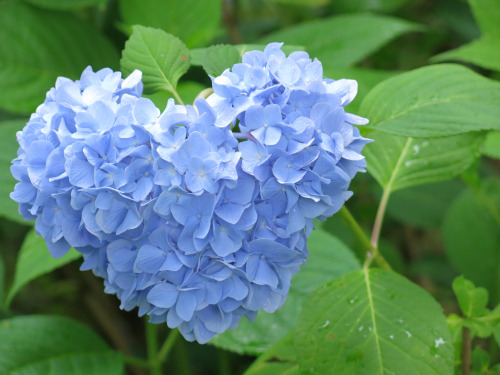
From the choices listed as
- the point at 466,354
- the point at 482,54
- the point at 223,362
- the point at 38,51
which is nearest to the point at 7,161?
the point at 38,51

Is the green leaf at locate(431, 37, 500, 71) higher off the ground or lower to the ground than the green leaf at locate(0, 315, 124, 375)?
higher

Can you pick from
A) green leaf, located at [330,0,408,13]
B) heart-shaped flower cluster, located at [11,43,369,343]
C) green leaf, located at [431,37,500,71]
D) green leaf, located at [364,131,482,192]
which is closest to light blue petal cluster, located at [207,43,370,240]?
heart-shaped flower cluster, located at [11,43,369,343]

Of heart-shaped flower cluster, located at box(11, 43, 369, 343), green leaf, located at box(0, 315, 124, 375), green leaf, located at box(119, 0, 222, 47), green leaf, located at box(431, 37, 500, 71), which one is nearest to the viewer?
heart-shaped flower cluster, located at box(11, 43, 369, 343)

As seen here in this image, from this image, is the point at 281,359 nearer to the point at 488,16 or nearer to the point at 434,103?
the point at 434,103

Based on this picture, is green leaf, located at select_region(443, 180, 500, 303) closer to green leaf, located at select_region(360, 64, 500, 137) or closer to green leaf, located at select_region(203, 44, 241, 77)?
green leaf, located at select_region(360, 64, 500, 137)

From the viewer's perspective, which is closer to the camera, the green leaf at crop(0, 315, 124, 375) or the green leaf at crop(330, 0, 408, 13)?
the green leaf at crop(0, 315, 124, 375)

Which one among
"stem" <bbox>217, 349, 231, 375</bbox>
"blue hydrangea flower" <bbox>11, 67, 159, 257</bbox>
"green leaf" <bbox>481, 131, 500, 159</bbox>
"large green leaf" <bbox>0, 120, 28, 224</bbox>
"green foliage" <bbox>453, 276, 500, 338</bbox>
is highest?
"blue hydrangea flower" <bbox>11, 67, 159, 257</bbox>

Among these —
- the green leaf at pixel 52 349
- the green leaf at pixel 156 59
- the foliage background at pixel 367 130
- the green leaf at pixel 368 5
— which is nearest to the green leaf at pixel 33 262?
the foliage background at pixel 367 130
